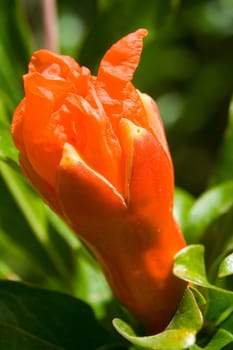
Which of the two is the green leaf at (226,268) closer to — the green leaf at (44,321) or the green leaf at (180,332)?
the green leaf at (180,332)

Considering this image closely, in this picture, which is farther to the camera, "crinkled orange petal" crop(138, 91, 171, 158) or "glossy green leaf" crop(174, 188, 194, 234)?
"glossy green leaf" crop(174, 188, 194, 234)

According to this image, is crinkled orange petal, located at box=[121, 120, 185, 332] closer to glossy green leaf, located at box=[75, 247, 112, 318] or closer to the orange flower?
the orange flower

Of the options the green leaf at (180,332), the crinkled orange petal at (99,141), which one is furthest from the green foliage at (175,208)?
the crinkled orange petal at (99,141)

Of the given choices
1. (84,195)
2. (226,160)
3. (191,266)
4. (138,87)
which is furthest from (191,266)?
(138,87)

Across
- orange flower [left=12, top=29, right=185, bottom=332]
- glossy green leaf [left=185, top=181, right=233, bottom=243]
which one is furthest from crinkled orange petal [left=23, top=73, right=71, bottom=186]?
glossy green leaf [left=185, top=181, right=233, bottom=243]

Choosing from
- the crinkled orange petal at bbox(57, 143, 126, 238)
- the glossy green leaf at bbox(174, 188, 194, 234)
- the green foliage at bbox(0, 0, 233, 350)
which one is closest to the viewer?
the crinkled orange petal at bbox(57, 143, 126, 238)

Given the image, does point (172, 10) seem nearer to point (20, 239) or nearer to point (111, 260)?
point (20, 239)

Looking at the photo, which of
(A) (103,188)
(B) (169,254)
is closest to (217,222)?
(B) (169,254)
